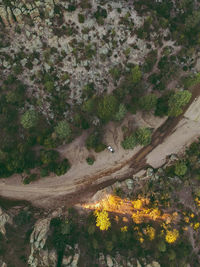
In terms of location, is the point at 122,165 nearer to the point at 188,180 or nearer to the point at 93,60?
the point at 188,180

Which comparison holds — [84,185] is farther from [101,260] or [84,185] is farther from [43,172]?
[101,260]

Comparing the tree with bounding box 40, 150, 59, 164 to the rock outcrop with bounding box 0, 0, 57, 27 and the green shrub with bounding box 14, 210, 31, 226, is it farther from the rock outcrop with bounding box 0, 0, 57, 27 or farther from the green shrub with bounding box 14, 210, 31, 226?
the rock outcrop with bounding box 0, 0, 57, 27

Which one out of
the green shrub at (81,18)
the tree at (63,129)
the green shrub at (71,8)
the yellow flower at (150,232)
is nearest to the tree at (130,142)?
the tree at (63,129)

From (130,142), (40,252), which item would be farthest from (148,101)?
(40,252)

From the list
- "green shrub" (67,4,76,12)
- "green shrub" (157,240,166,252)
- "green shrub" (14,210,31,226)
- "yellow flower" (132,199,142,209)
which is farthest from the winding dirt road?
"green shrub" (67,4,76,12)

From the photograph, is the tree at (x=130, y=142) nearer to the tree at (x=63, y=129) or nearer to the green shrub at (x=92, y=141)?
the green shrub at (x=92, y=141)

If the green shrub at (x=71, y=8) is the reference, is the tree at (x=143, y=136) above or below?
below
